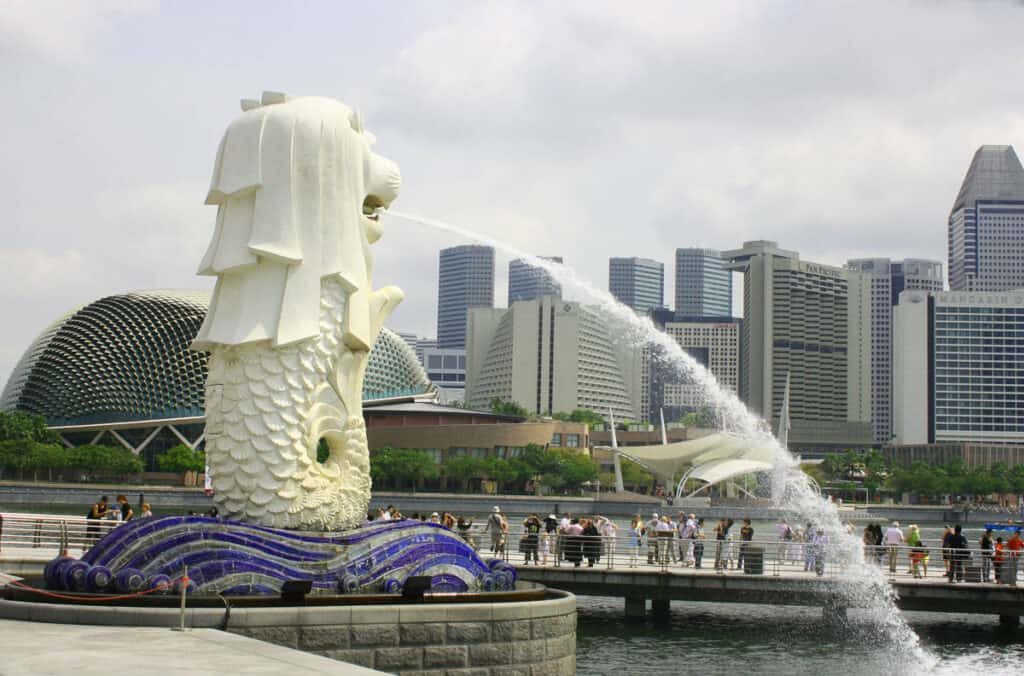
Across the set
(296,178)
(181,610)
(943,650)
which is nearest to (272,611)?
(181,610)

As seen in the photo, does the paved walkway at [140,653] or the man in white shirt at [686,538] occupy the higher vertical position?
the man in white shirt at [686,538]

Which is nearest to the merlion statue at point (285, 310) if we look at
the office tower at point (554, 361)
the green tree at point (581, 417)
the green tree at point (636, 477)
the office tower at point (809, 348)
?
the green tree at point (636, 477)

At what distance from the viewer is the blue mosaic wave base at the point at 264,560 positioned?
13.9 metres

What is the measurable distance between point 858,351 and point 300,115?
581 ft

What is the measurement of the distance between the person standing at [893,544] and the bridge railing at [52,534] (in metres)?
13.3

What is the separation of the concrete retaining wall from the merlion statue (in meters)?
2.60

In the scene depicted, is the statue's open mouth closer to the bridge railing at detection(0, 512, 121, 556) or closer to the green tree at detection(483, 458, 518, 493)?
the bridge railing at detection(0, 512, 121, 556)

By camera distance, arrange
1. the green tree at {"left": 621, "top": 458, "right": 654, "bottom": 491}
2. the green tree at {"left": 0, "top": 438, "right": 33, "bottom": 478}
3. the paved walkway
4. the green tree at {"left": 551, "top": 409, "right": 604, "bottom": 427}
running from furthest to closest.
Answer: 1. the green tree at {"left": 551, "top": 409, "right": 604, "bottom": 427}
2. the green tree at {"left": 621, "top": 458, "right": 654, "bottom": 491}
3. the green tree at {"left": 0, "top": 438, "right": 33, "bottom": 478}
4. the paved walkway

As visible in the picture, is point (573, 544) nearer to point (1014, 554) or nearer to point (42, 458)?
point (1014, 554)

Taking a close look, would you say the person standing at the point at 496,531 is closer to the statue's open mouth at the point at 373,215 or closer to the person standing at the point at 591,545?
the person standing at the point at 591,545

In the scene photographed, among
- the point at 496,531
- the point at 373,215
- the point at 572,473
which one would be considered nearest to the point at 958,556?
the point at 496,531

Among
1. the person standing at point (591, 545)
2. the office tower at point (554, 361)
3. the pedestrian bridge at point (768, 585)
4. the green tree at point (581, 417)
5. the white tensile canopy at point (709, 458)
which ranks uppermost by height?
the office tower at point (554, 361)

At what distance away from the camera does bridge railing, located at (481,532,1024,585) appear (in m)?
23.4

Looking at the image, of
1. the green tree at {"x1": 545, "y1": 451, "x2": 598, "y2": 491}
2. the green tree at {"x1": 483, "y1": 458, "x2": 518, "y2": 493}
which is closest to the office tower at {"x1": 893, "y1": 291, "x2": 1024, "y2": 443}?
the green tree at {"x1": 545, "y1": 451, "x2": 598, "y2": 491}
